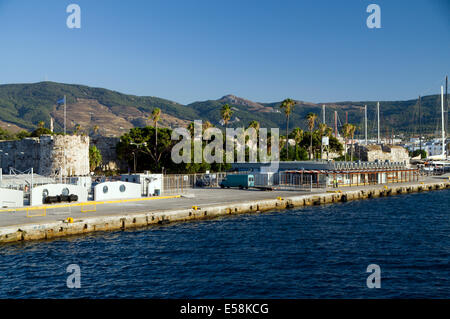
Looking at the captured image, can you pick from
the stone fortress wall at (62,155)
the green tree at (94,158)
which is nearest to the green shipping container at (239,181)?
the stone fortress wall at (62,155)

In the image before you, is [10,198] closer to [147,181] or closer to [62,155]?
[147,181]

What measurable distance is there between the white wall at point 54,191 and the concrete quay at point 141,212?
155 centimetres

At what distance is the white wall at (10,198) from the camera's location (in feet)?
134

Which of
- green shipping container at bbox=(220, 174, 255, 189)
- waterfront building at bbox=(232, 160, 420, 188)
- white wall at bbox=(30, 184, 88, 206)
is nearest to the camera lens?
white wall at bbox=(30, 184, 88, 206)

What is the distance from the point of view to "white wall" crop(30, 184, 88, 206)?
42.6 m

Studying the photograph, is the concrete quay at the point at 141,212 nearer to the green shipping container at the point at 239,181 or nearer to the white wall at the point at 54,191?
the white wall at the point at 54,191

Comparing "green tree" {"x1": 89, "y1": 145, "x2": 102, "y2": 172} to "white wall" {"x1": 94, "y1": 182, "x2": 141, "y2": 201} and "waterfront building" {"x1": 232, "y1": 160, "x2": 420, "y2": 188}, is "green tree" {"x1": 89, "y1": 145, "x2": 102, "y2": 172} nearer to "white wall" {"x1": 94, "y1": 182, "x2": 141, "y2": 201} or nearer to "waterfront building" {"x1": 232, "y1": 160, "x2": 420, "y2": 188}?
"waterfront building" {"x1": 232, "y1": 160, "x2": 420, "y2": 188}

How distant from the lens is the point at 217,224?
40.4 metres

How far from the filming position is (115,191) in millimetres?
48781

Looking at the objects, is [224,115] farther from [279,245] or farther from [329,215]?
[279,245]

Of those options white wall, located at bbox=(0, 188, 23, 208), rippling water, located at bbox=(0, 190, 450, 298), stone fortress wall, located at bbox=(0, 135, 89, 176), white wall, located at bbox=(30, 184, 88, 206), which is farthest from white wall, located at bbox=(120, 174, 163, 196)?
stone fortress wall, located at bbox=(0, 135, 89, 176)

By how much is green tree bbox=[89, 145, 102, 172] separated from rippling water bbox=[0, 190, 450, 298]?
47.3m

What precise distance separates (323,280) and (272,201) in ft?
91.6
